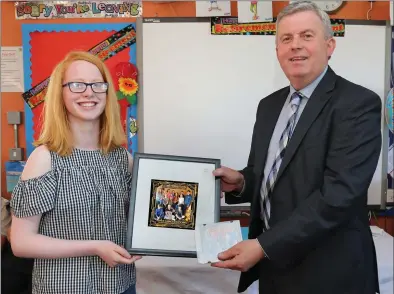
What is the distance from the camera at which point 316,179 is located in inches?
53.0

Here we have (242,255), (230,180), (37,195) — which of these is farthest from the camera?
(230,180)

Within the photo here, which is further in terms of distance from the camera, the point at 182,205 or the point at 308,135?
the point at 182,205

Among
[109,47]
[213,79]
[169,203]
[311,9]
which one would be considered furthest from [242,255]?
[109,47]

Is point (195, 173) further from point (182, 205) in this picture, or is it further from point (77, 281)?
point (77, 281)

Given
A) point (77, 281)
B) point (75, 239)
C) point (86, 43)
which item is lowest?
point (77, 281)

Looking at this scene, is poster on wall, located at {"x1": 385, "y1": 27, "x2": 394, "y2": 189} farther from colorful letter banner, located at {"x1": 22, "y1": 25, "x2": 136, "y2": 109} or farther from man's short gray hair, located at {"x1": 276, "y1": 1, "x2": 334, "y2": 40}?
colorful letter banner, located at {"x1": 22, "y1": 25, "x2": 136, "y2": 109}

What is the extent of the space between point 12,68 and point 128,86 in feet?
2.81

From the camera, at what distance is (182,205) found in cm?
152

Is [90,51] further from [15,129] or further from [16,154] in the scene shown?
[16,154]

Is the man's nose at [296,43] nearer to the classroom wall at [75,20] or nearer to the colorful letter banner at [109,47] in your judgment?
the classroom wall at [75,20]

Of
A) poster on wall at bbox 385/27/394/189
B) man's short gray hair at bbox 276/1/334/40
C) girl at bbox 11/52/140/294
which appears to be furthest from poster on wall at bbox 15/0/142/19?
poster on wall at bbox 385/27/394/189

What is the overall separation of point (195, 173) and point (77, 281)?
0.58 m

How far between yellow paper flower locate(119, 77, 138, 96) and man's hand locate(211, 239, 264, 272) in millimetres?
1574

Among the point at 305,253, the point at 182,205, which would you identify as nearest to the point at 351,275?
the point at 305,253
